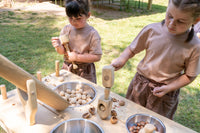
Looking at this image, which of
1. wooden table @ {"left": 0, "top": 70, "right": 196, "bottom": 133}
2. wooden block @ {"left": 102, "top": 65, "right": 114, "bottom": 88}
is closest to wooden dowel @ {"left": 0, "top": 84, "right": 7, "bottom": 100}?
wooden table @ {"left": 0, "top": 70, "right": 196, "bottom": 133}

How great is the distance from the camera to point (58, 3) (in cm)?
775

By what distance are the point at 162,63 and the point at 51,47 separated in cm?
279

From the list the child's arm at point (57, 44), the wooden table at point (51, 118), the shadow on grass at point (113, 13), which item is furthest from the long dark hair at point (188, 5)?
the shadow on grass at point (113, 13)

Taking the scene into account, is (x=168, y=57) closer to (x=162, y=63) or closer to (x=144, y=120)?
(x=162, y=63)

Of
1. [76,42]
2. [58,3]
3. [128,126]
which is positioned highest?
[58,3]

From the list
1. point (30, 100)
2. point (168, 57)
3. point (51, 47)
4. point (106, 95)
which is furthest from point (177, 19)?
point (51, 47)

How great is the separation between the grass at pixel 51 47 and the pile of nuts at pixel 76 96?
122 cm

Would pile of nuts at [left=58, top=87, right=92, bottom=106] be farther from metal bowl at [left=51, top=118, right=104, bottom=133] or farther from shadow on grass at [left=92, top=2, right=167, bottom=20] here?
shadow on grass at [left=92, top=2, right=167, bottom=20]

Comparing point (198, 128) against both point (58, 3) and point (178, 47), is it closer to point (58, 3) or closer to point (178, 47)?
point (178, 47)

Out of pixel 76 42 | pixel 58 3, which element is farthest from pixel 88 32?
pixel 58 3

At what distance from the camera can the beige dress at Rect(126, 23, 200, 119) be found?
1.12m

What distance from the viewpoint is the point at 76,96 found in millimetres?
1248

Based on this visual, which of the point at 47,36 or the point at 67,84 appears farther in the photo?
the point at 47,36

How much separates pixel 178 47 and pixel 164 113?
0.52 metres
